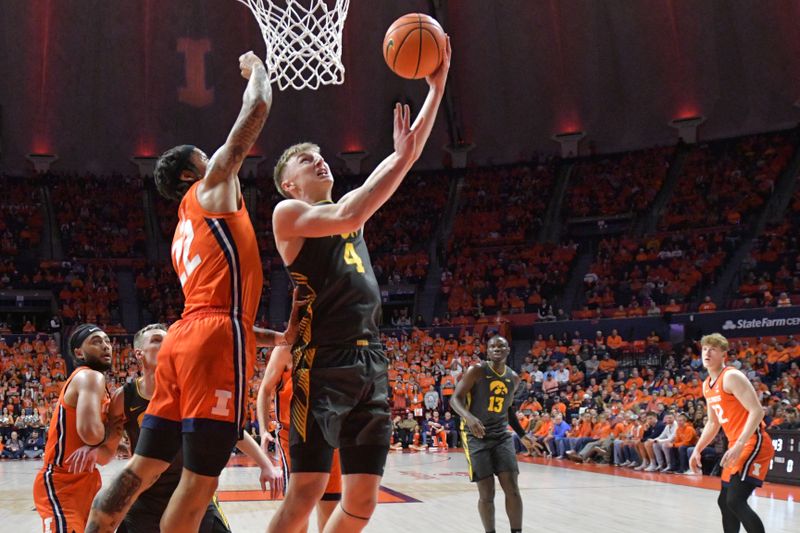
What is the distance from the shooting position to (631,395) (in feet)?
54.2

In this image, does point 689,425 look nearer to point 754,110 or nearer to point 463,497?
point 463,497

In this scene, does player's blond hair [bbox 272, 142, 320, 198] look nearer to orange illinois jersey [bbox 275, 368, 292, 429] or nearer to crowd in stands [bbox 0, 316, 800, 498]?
orange illinois jersey [bbox 275, 368, 292, 429]

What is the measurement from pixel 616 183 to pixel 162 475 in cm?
2475

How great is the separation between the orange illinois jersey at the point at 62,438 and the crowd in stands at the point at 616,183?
23.6m

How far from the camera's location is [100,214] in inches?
1138

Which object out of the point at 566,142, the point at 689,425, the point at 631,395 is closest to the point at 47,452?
the point at 689,425

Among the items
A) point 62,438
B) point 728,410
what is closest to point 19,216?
point 62,438

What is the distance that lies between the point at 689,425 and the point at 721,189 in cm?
1340

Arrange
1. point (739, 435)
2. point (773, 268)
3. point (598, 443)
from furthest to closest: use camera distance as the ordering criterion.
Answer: point (773, 268) → point (598, 443) → point (739, 435)

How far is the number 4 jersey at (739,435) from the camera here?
586 cm

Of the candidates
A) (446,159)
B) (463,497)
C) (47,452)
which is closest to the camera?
(47,452)

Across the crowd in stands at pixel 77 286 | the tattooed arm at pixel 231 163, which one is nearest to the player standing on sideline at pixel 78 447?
the tattooed arm at pixel 231 163

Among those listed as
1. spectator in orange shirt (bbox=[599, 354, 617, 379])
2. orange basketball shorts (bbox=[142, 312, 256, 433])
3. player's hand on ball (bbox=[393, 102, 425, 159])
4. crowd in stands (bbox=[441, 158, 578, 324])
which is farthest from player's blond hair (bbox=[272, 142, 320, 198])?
crowd in stands (bbox=[441, 158, 578, 324])

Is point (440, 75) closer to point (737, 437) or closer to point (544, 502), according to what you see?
point (737, 437)
